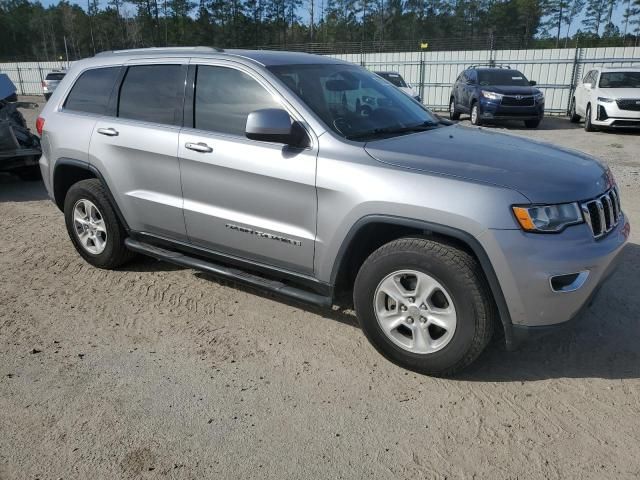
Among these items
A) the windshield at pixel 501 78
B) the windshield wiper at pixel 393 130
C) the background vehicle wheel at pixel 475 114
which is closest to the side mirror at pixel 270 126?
the windshield wiper at pixel 393 130

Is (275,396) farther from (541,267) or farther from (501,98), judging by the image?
(501,98)

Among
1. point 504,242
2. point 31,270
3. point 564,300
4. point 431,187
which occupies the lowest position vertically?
point 31,270

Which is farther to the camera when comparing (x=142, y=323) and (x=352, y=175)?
(x=142, y=323)

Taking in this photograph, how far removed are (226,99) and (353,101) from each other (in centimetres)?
88

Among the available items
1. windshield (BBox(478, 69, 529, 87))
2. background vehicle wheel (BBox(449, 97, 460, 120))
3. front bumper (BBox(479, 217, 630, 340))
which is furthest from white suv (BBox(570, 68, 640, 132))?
front bumper (BBox(479, 217, 630, 340))

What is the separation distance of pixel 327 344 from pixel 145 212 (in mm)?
1799

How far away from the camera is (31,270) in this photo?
5.03 metres

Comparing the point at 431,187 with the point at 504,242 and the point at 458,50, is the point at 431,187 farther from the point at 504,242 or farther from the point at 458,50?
the point at 458,50

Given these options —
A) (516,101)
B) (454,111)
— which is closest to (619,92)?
(516,101)

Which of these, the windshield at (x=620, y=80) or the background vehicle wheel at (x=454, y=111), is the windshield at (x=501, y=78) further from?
the windshield at (x=620, y=80)

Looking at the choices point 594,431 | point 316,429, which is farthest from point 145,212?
point 594,431

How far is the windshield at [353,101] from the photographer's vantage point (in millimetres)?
3586

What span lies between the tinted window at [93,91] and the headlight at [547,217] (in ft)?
11.2

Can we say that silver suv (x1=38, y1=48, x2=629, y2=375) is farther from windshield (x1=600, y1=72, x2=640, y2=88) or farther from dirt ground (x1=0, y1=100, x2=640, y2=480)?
windshield (x1=600, y1=72, x2=640, y2=88)
